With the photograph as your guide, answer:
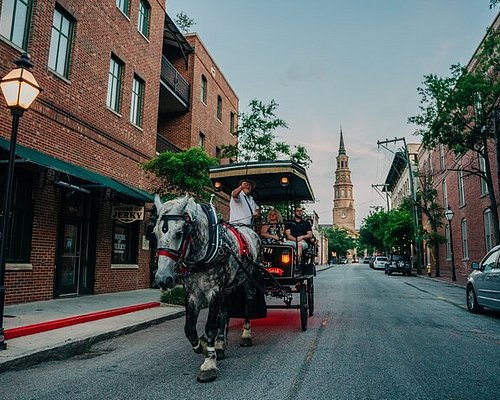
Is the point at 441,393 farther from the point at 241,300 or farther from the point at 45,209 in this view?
the point at 45,209

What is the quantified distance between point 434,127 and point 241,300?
47.1 ft

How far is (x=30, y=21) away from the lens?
35.2 ft

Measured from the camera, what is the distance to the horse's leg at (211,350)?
178 inches

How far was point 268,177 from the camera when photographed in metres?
8.70

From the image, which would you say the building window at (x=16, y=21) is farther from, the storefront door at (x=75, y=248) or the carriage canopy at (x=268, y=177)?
the carriage canopy at (x=268, y=177)

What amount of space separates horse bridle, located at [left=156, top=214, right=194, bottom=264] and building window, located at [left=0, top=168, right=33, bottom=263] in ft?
23.8

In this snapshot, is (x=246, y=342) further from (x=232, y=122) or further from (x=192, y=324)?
(x=232, y=122)

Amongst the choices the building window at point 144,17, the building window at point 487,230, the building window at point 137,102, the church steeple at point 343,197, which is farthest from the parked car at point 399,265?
the church steeple at point 343,197

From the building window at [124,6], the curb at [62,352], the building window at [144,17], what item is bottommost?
the curb at [62,352]

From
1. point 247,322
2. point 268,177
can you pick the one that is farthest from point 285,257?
point 268,177

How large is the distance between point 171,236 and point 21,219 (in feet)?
25.1

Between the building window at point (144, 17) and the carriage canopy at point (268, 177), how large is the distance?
10984mm

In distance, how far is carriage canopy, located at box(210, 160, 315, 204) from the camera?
8.15m

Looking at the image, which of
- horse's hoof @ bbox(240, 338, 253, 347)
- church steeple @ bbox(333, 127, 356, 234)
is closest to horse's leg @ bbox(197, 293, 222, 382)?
horse's hoof @ bbox(240, 338, 253, 347)
